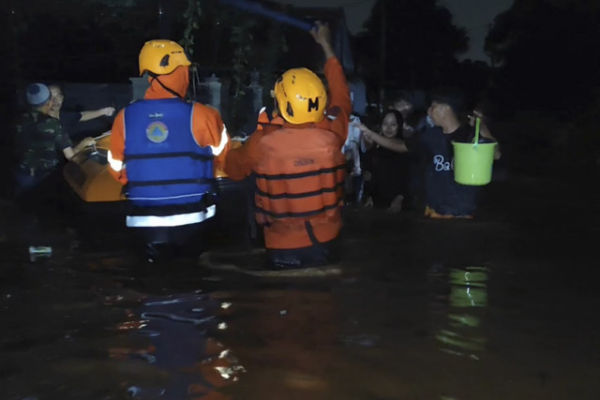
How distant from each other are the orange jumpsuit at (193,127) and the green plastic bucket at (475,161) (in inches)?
94.2

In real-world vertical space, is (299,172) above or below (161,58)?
below

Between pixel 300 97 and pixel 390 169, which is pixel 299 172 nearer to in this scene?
pixel 300 97

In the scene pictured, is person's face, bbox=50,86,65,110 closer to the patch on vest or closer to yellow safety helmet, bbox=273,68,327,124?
the patch on vest

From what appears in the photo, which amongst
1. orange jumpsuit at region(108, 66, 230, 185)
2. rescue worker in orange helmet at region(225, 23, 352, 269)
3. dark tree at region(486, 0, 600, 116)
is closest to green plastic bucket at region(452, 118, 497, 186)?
rescue worker in orange helmet at region(225, 23, 352, 269)

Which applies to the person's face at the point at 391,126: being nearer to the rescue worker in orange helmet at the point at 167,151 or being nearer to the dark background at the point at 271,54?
the dark background at the point at 271,54

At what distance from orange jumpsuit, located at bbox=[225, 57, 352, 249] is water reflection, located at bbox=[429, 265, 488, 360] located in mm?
951

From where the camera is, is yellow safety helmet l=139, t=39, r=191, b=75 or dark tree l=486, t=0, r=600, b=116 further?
dark tree l=486, t=0, r=600, b=116

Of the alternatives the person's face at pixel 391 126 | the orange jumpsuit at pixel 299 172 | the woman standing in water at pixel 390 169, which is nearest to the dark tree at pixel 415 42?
the woman standing in water at pixel 390 169

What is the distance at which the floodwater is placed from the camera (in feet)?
14.4

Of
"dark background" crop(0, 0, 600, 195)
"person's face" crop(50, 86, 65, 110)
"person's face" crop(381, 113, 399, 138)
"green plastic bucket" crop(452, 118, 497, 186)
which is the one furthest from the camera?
"dark background" crop(0, 0, 600, 195)

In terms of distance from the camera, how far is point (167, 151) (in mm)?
6062

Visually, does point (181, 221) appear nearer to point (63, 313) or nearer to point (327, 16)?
point (63, 313)

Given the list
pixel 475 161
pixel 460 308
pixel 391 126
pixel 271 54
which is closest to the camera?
pixel 460 308

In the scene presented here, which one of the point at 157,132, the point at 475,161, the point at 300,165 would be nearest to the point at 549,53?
the point at 475,161
